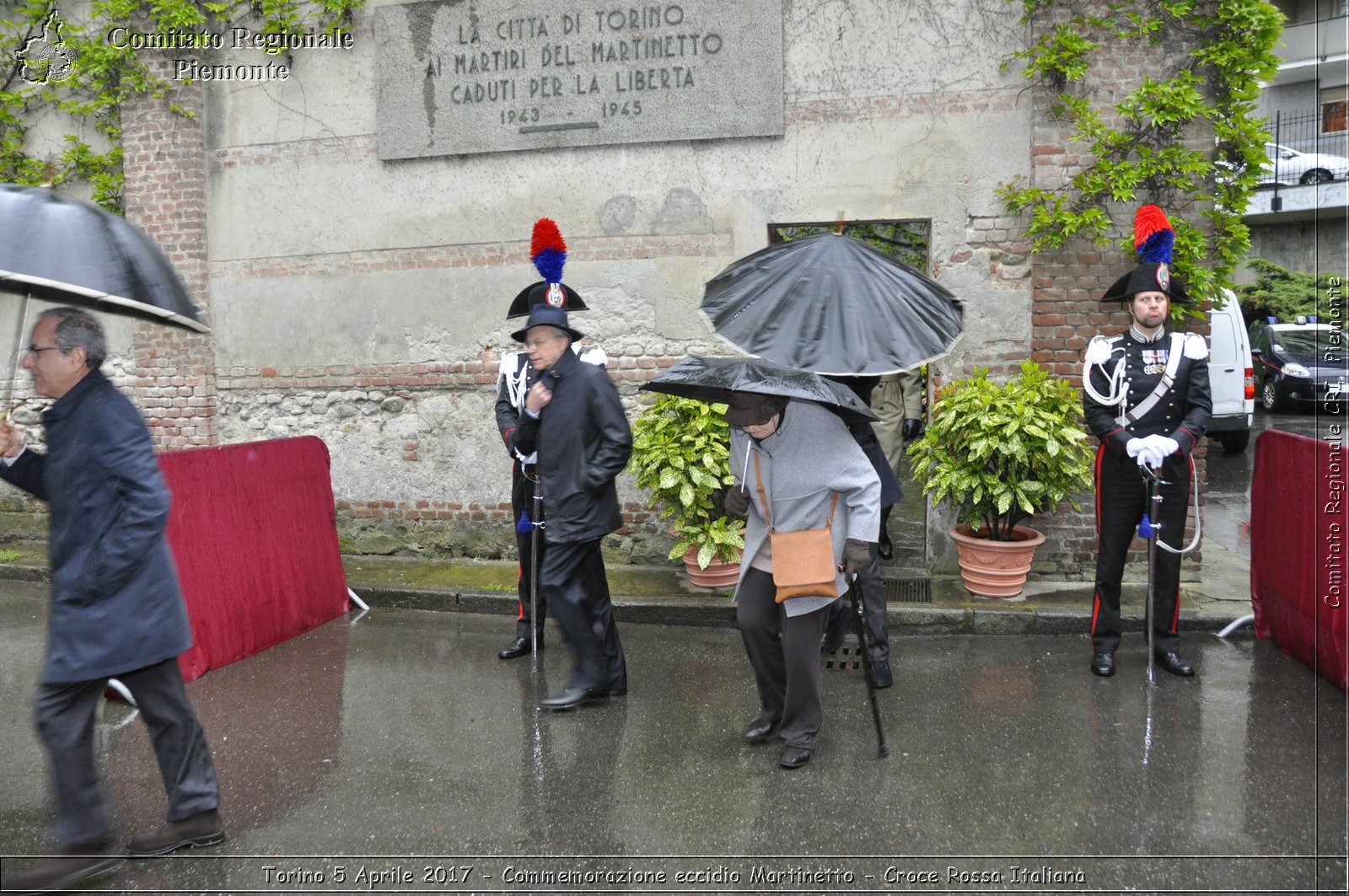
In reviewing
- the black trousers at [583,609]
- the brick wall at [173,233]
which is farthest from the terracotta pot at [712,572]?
the brick wall at [173,233]

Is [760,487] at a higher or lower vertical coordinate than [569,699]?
higher

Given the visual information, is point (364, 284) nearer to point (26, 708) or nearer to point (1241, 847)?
point (26, 708)

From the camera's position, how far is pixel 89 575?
366cm

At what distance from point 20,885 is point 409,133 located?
6347 mm

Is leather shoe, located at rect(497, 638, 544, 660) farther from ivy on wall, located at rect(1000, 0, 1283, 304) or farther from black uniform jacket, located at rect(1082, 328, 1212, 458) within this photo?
ivy on wall, located at rect(1000, 0, 1283, 304)

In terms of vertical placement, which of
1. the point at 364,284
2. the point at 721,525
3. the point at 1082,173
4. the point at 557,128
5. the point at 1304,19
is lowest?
the point at 721,525

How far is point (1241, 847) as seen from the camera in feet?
12.4

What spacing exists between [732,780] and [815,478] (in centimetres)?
138

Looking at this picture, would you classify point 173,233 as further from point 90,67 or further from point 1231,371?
point 1231,371

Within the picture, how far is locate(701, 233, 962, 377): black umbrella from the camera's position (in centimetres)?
443

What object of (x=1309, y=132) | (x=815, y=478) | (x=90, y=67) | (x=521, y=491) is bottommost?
(x=521, y=491)

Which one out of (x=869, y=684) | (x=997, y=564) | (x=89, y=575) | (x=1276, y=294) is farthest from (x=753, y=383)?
(x=1276, y=294)

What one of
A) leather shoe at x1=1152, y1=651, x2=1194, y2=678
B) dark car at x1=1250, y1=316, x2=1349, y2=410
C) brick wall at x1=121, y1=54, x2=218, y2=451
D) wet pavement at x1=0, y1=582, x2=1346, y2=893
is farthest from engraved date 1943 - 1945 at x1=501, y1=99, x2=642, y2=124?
dark car at x1=1250, y1=316, x2=1349, y2=410

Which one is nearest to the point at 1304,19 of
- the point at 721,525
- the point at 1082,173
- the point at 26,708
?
the point at 1082,173
